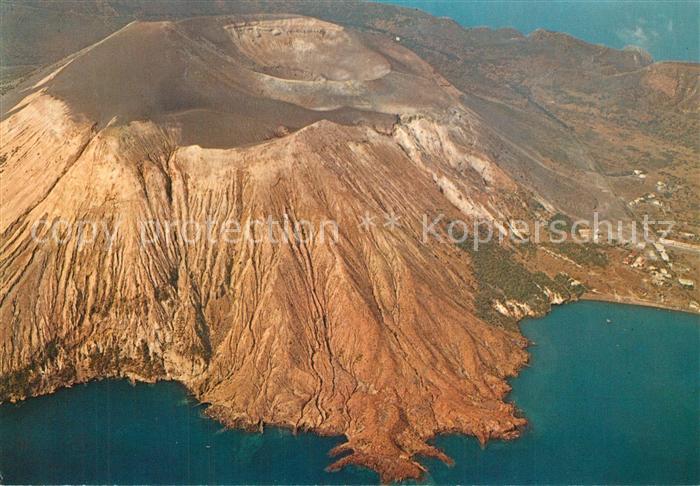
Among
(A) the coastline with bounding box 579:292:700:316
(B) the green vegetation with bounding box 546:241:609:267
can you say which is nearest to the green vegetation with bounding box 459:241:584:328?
(A) the coastline with bounding box 579:292:700:316

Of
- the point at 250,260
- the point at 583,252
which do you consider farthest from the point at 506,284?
the point at 250,260

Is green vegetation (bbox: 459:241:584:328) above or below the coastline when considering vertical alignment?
above

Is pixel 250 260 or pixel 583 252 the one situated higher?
pixel 250 260

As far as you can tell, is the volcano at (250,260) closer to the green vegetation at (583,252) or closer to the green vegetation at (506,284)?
the green vegetation at (506,284)

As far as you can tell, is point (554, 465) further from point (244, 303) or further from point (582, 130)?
point (582, 130)

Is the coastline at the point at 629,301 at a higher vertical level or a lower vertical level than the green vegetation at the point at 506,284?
lower

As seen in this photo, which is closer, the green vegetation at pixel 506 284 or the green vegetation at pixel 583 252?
the green vegetation at pixel 506 284

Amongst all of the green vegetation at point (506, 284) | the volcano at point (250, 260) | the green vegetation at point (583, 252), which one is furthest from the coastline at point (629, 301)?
the green vegetation at point (583, 252)

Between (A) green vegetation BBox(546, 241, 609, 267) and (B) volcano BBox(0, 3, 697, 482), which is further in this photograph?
(A) green vegetation BBox(546, 241, 609, 267)

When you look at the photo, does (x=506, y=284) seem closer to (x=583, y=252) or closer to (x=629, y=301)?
(x=629, y=301)

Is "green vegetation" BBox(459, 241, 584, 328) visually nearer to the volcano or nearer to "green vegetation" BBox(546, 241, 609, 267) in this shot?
the volcano

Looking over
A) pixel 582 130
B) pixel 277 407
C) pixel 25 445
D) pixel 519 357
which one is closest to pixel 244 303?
pixel 277 407
